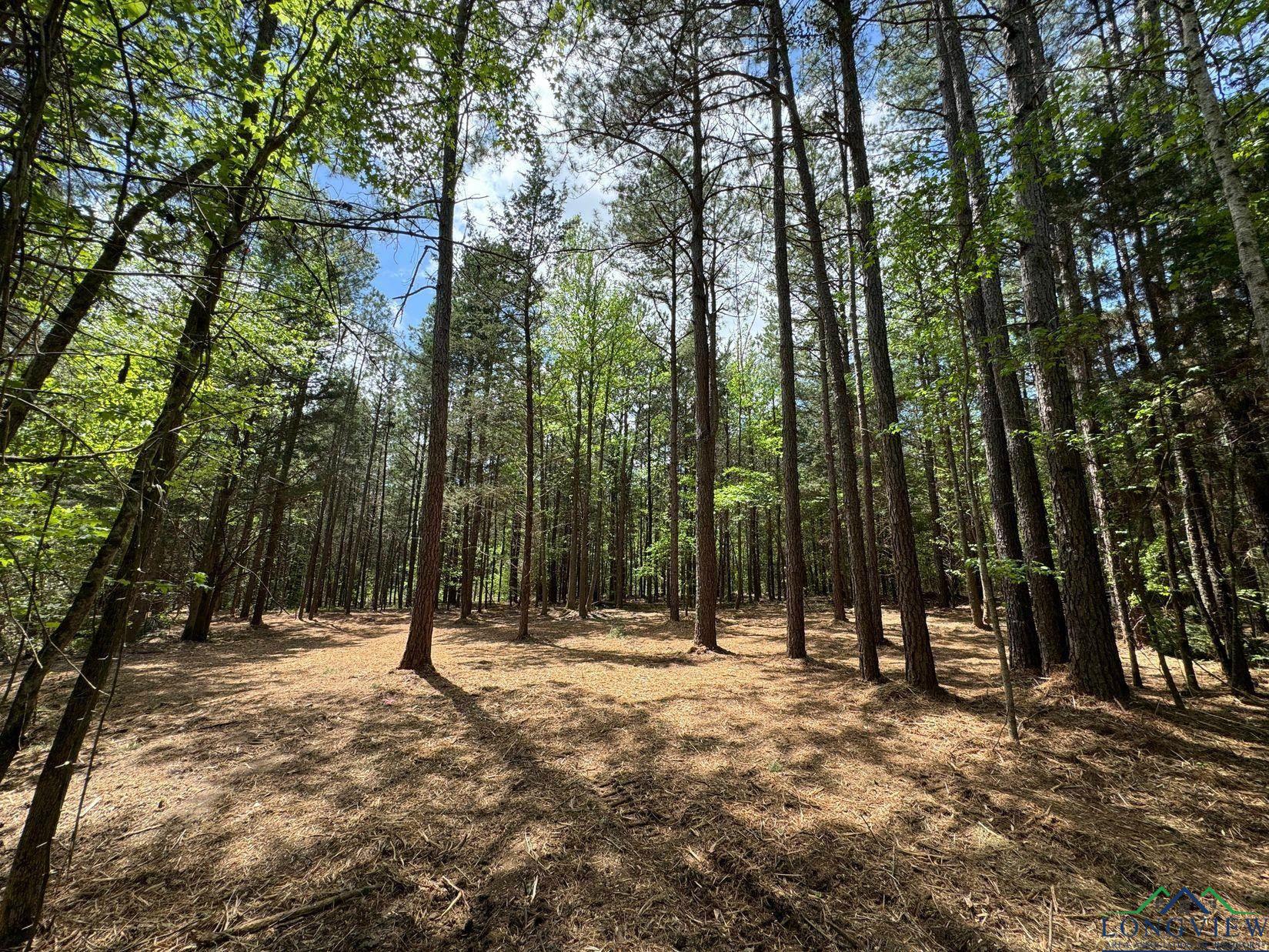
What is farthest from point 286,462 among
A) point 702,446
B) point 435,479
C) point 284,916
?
point 284,916

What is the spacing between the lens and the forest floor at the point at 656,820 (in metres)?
2.72

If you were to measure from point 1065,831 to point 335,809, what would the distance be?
5011 mm

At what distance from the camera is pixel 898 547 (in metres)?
6.17

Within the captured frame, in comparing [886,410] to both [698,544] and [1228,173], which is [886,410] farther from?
[698,544]

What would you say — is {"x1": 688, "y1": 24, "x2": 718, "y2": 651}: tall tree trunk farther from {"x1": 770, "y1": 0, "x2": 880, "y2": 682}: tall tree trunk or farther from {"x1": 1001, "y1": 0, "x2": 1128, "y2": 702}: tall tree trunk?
{"x1": 1001, "y1": 0, "x2": 1128, "y2": 702}: tall tree trunk

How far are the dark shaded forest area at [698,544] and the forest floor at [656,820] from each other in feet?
0.10

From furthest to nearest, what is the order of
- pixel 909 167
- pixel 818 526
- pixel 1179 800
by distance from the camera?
pixel 818 526 < pixel 909 167 < pixel 1179 800

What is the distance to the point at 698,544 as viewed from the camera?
982 centimetres

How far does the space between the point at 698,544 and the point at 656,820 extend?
6.46 meters

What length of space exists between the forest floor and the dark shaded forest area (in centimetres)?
3

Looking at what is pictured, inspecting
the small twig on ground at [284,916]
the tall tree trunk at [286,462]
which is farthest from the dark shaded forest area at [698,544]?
the tall tree trunk at [286,462]

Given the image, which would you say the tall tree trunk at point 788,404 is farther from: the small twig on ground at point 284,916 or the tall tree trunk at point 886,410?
the small twig on ground at point 284,916

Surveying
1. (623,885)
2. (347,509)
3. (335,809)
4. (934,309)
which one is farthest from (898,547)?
(347,509)

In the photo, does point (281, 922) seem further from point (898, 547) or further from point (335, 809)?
point (898, 547)
